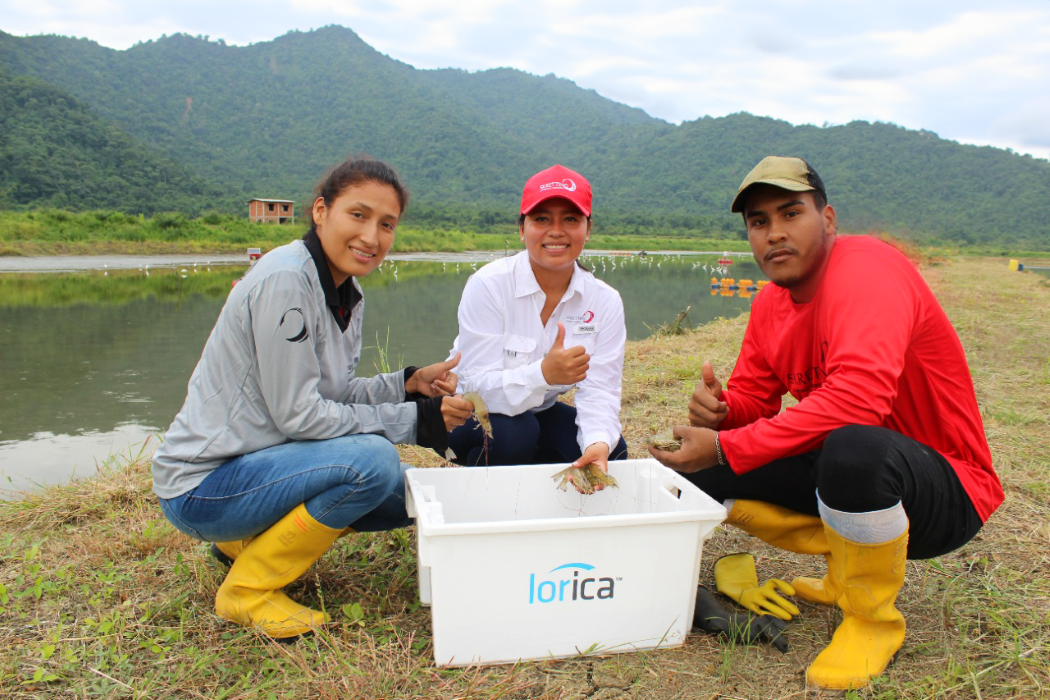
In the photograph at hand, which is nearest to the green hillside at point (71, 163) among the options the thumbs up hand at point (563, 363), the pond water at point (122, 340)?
the pond water at point (122, 340)

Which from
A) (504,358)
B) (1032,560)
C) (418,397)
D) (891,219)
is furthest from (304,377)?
(1032,560)

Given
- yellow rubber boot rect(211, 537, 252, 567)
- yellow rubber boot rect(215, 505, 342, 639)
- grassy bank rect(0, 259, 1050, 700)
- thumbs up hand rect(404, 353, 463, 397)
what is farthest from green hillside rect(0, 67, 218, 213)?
yellow rubber boot rect(215, 505, 342, 639)

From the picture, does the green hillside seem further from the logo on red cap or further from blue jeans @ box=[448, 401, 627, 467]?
the logo on red cap

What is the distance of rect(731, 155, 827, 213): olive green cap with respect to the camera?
170cm

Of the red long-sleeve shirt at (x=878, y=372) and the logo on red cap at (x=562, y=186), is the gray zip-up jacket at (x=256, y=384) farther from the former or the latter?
the red long-sleeve shirt at (x=878, y=372)

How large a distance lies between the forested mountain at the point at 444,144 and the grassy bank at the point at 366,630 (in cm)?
3760

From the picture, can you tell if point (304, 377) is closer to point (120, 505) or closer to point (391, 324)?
point (120, 505)

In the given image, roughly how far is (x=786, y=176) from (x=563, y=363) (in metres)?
0.74

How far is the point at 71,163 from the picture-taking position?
97.7 ft

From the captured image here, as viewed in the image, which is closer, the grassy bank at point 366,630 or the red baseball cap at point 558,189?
the grassy bank at point 366,630

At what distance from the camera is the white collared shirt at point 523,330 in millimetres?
2229

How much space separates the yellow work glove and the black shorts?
0.33m

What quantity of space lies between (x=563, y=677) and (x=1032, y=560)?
1452mm

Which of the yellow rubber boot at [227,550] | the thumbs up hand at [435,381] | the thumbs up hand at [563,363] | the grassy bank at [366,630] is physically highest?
the thumbs up hand at [563,363]
